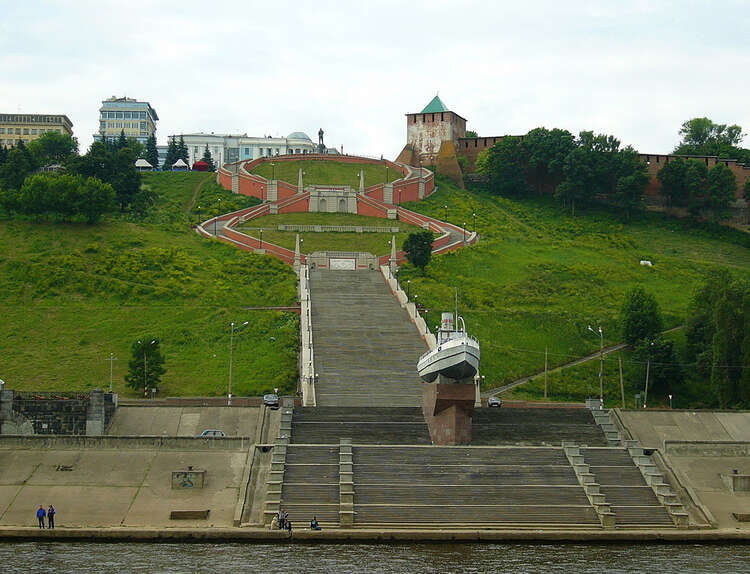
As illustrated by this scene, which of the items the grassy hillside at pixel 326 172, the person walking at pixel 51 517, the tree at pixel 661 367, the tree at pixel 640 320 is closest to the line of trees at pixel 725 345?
the tree at pixel 661 367

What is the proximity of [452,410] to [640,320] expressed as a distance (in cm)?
2339

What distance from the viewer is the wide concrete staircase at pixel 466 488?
123ft

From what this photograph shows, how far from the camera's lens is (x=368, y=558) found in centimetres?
3278

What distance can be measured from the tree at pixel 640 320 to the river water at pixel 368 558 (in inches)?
1114

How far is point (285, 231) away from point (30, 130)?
99134 millimetres

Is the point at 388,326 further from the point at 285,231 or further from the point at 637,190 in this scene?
the point at 637,190

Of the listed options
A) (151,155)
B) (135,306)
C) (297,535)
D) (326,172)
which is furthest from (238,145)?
(297,535)

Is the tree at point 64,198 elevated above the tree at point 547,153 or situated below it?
below

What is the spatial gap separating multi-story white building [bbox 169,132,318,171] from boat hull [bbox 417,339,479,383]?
13223 cm

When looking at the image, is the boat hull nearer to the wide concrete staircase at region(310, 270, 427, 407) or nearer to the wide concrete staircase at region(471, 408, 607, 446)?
the wide concrete staircase at region(471, 408, 607, 446)

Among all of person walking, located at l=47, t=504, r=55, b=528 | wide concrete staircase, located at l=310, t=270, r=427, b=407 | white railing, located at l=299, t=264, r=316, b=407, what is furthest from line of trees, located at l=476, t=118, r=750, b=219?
person walking, located at l=47, t=504, r=55, b=528

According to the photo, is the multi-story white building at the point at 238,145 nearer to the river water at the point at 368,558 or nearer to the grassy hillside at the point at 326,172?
the grassy hillside at the point at 326,172

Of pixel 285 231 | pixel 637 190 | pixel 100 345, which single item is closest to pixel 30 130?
pixel 285 231

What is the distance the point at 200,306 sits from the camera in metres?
68.1
